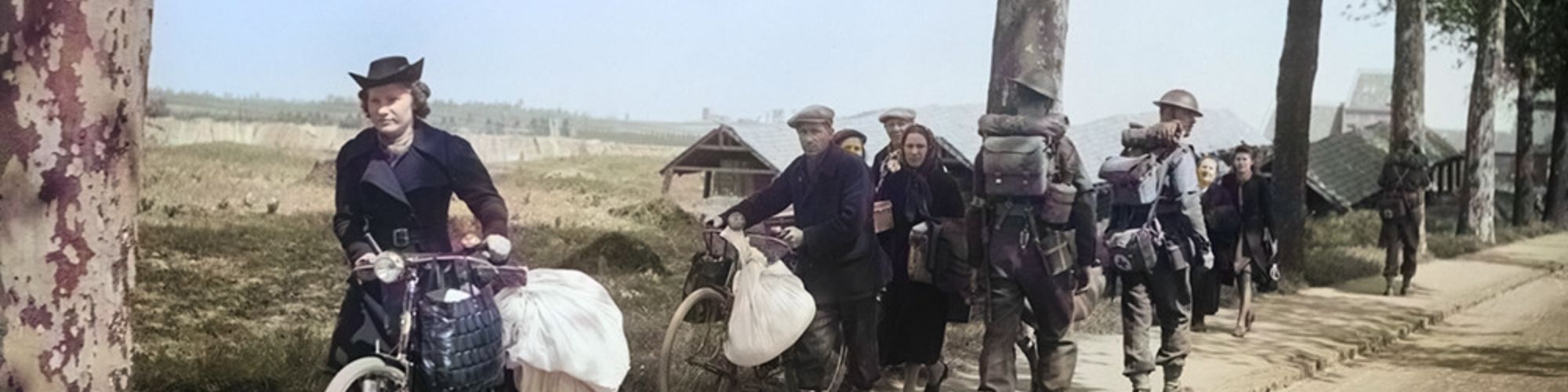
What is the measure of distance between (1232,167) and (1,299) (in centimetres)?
825

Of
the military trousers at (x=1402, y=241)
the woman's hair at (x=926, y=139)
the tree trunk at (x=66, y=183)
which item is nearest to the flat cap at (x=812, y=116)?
the woman's hair at (x=926, y=139)

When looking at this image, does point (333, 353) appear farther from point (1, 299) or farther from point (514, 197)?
point (514, 197)

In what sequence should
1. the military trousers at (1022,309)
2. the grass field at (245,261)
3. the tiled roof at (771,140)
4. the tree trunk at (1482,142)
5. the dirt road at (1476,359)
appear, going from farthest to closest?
the tree trunk at (1482,142) → the dirt road at (1476,359) → the tiled roof at (771,140) → the military trousers at (1022,309) → the grass field at (245,261)

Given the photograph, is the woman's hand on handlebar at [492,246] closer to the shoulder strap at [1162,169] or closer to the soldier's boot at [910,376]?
the soldier's boot at [910,376]

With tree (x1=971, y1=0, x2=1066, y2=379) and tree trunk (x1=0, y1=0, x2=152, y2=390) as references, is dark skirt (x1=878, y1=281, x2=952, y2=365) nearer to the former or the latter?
tree (x1=971, y1=0, x2=1066, y2=379)

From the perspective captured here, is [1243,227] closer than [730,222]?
No

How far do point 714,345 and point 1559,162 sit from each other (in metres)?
26.5

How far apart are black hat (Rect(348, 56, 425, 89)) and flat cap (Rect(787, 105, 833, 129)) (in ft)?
6.79

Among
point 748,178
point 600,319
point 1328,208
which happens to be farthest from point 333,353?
point 1328,208

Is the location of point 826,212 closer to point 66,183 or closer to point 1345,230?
point 66,183

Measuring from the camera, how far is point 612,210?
321 inches

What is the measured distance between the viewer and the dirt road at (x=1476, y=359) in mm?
9492

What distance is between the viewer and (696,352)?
22.8 feet

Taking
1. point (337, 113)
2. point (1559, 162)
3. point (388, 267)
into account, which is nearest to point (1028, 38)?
point (337, 113)
